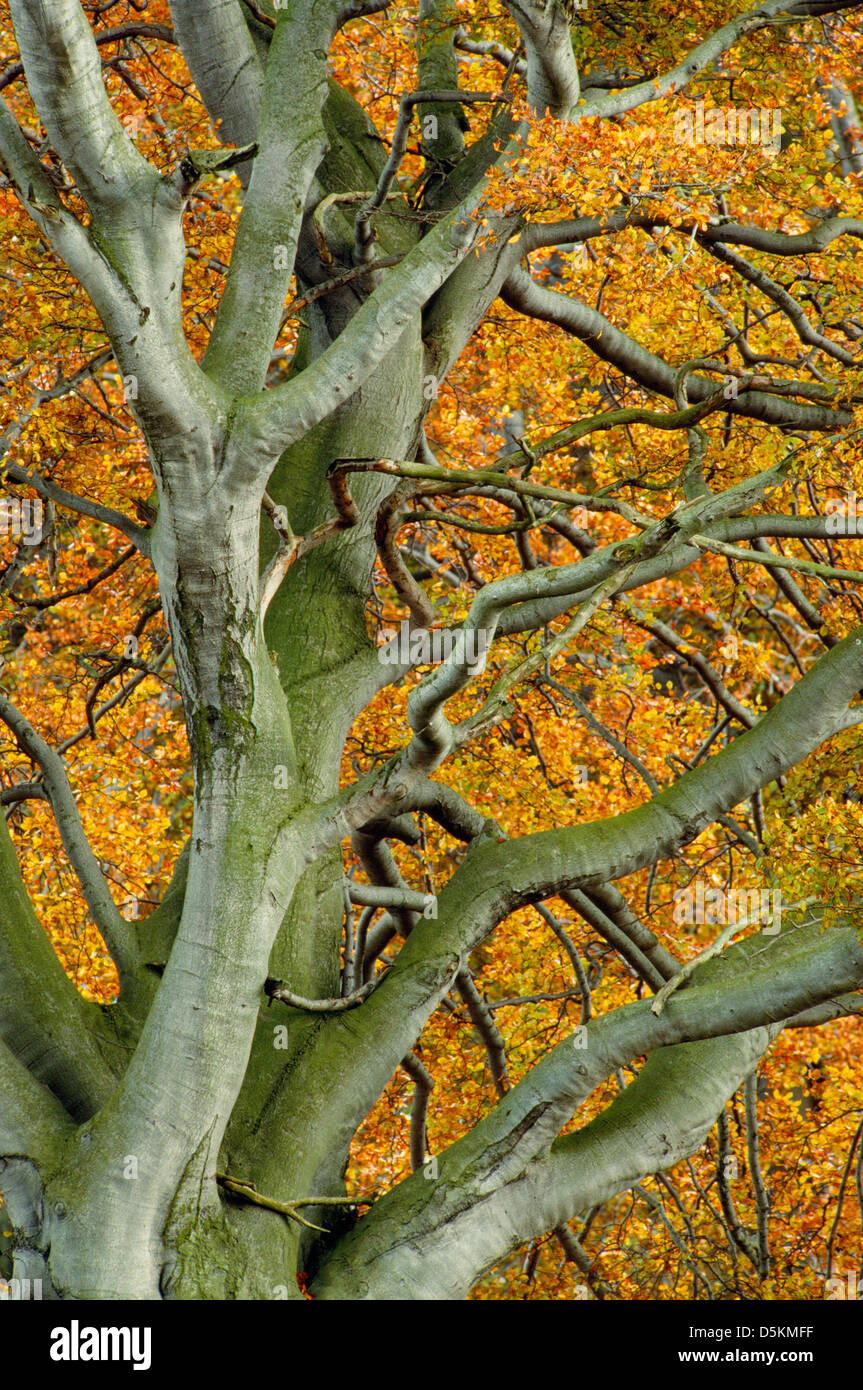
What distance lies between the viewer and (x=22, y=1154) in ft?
14.7

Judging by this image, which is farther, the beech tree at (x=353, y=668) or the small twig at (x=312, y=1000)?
the small twig at (x=312, y=1000)

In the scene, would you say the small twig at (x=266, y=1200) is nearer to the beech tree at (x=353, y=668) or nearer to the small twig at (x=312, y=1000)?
the beech tree at (x=353, y=668)

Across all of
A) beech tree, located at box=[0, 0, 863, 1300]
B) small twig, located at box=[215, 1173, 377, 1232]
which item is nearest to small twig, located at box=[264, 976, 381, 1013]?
beech tree, located at box=[0, 0, 863, 1300]

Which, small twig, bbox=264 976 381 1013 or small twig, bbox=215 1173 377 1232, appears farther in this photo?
small twig, bbox=264 976 381 1013

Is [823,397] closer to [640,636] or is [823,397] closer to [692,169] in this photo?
[692,169]

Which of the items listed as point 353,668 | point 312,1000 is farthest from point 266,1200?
point 353,668

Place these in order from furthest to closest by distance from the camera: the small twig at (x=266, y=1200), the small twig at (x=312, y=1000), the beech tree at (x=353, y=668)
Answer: the small twig at (x=312, y=1000) → the small twig at (x=266, y=1200) → the beech tree at (x=353, y=668)

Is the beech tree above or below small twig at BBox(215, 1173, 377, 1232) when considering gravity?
above

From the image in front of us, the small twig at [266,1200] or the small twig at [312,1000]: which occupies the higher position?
the small twig at [312,1000]

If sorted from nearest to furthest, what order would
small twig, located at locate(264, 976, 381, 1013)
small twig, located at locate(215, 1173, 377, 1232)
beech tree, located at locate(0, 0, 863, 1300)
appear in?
beech tree, located at locate(0, 0, 863, 1300) → small twig, located at locate(215, 1173, 377, 1232) → small twig, located at locate(264, 976, 381, 1013)

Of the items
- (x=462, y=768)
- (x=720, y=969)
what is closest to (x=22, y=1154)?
(x=720, y=969)

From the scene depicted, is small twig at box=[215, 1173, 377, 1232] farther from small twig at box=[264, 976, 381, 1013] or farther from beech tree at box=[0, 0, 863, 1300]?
small twig at box=[264, 976, 381, 1013]

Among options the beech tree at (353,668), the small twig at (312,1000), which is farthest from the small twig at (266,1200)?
the small twig at (312,1000)
